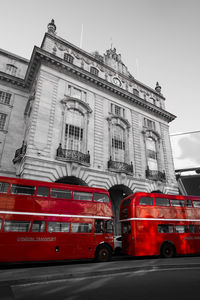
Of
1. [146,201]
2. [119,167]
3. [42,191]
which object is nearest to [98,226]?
[146,201]

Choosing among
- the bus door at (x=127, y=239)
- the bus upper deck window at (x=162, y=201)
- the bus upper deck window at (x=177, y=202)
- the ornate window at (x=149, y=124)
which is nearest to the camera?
the bus door at (x=127, y=239)

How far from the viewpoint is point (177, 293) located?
5230mm

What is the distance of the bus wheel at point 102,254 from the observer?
11.1 metres

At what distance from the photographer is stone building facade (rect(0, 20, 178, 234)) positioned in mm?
17219

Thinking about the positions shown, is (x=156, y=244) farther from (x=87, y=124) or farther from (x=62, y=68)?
(x=62, y=68)

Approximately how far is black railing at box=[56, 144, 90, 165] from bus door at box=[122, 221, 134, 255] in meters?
7.05

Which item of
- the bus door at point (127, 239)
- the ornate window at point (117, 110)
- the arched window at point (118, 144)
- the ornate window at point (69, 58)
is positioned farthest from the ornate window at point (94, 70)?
the bus door at point (127, 239)

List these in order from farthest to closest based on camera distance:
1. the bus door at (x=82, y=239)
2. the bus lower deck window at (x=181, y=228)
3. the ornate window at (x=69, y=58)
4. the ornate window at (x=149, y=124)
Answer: the ornate window at (x=149, y=124) < the ornate window at (x=69, y=58) < the bus lower deck window at (x=181, y=228) < the bus door at (x=82, y=239)

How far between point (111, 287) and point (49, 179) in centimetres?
1115

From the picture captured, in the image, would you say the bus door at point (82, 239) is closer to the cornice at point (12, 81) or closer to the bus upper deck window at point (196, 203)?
the bus upper deck window at point (196, 203)

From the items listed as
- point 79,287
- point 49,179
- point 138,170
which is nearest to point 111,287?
point 79,287

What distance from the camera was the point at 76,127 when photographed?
19.8m

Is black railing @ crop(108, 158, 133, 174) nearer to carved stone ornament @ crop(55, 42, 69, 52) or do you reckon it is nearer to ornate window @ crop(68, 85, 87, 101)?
ornate window @ crop(68, 85, 87, 101)

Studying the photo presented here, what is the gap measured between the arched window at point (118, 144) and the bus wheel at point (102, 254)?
11002 mm
